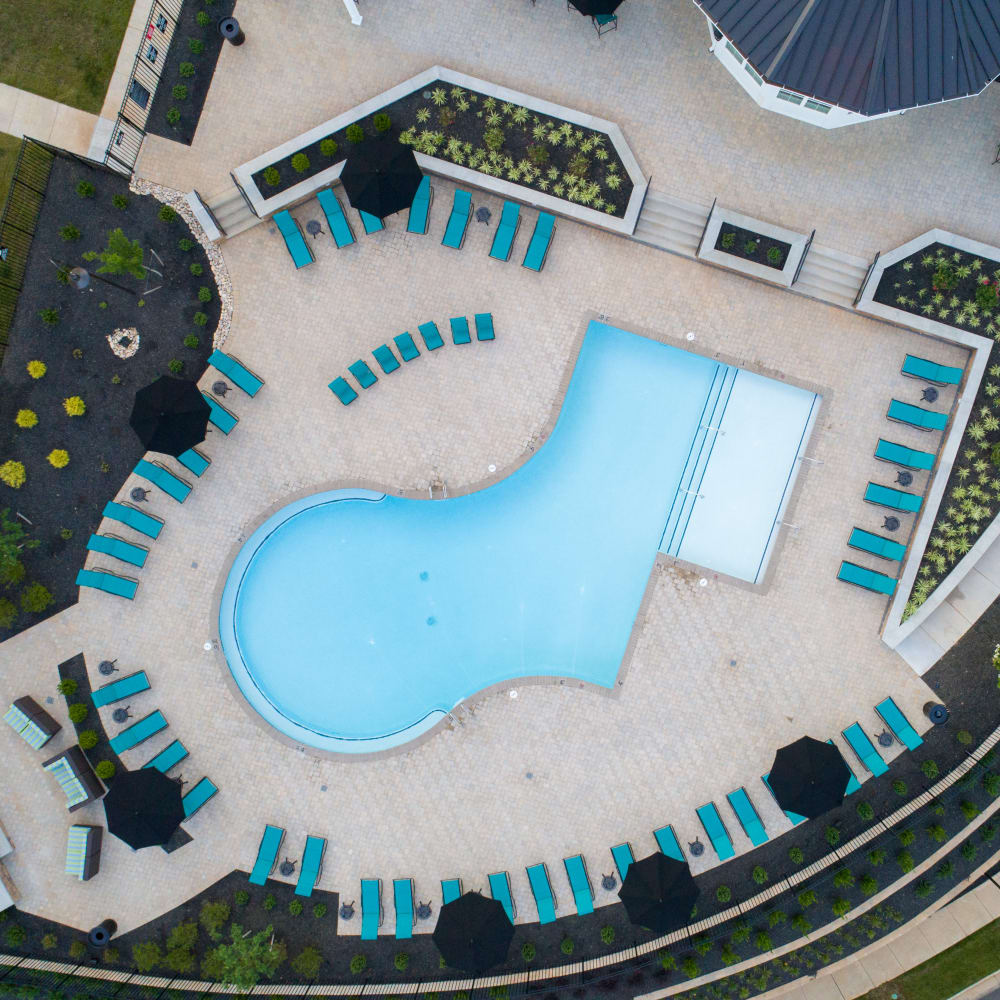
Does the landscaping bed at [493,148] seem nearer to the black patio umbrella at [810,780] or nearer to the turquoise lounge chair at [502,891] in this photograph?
the black patio umbrella at [810,780]

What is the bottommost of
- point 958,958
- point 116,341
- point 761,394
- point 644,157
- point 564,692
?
point 958,958

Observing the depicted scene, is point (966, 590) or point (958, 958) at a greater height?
point (966, 590)

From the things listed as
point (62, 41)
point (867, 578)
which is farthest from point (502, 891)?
point (62, 41)

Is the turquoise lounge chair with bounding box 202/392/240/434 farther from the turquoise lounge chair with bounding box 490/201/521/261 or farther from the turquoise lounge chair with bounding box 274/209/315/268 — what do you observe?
the turquoise lounge chair with bounding box 490/201/521/261

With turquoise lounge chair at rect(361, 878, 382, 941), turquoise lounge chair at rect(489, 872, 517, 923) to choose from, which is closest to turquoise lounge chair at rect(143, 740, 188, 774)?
turquoise lounge chair at rect(361, 878, 382, 941)

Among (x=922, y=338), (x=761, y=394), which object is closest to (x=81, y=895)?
(x=761, y=394)

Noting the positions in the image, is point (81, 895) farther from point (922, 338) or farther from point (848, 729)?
point (922, 338)

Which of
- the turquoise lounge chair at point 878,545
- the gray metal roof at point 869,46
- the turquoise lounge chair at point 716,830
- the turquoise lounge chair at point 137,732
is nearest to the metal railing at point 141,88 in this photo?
the gray metal roof at point 869,46
